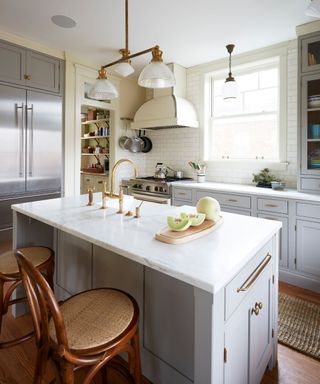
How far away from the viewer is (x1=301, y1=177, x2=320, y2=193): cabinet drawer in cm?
288

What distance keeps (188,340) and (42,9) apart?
3.30 meters

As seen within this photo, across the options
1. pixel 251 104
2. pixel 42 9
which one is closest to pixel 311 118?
pixel 251 104

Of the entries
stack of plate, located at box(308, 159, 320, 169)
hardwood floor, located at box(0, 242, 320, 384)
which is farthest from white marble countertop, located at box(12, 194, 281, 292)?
stack of plate, located at box(308, 159, 320, 169)

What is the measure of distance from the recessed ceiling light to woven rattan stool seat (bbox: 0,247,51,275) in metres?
2.53

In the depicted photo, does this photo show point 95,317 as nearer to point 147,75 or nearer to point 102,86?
point 147,75

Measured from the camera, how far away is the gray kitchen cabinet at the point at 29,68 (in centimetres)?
326

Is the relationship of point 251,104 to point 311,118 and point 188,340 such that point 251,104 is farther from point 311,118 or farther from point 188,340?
point 188,340

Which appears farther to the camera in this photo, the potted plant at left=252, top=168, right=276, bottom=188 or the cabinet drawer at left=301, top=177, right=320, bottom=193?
the potted plant at left=252, top=168, right=276, bottom=188

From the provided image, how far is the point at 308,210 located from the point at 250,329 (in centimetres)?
182

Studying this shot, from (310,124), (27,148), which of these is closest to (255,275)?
(310,124)

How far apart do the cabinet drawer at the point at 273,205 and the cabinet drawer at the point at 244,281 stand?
1512mm

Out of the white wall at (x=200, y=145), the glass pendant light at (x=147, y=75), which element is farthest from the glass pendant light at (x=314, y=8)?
the white wall at (x=200, y=145)

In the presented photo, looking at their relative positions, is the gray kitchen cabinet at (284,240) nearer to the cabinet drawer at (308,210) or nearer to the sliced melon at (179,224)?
the cabinet drawer at (308,210)

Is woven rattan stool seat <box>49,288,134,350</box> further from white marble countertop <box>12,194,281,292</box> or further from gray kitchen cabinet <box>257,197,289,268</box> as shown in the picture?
gray kitchen cabinet <box>257,197,289,268</box>
